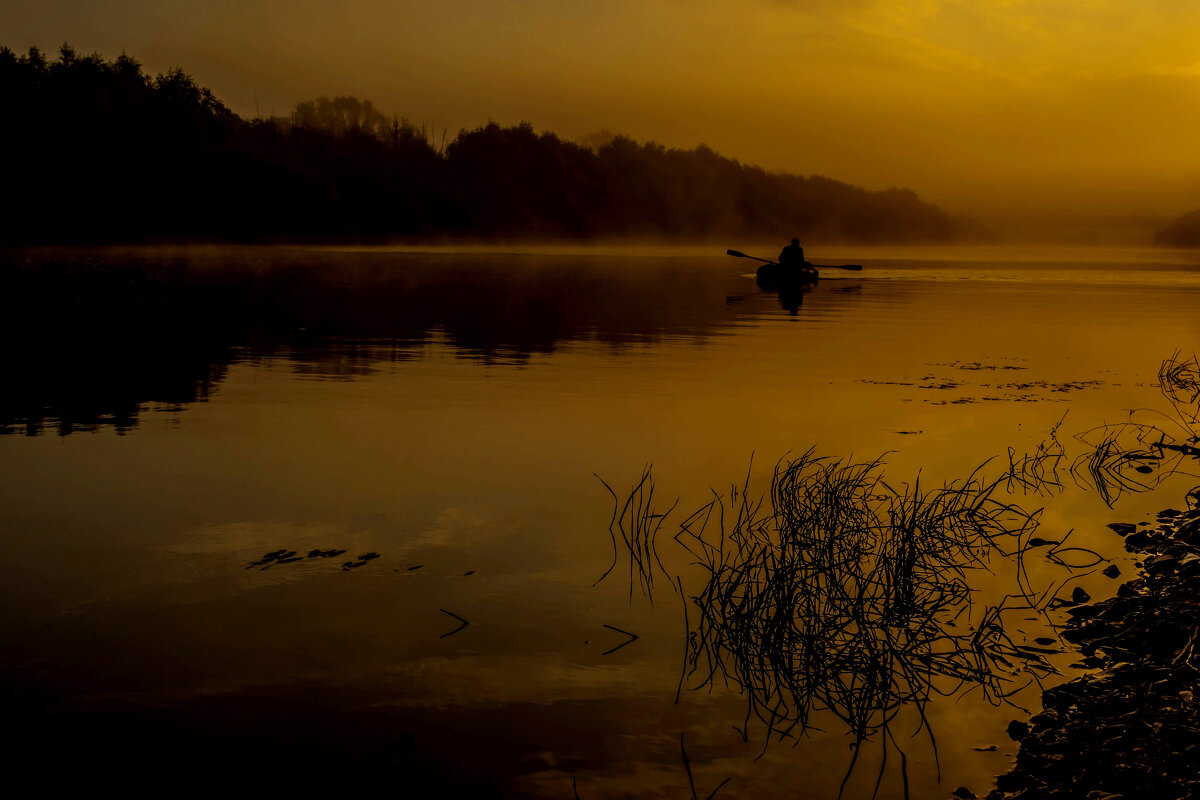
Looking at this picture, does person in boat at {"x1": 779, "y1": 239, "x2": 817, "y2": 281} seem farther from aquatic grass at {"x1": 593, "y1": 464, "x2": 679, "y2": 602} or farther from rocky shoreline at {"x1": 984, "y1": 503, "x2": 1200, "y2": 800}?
rocky shoreline at {"x1": 984, "y1": 503, "x2": 1200, "y2": 800}

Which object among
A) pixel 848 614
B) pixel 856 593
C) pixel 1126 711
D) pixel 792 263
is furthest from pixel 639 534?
pixel 792 263

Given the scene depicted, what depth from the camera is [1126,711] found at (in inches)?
252

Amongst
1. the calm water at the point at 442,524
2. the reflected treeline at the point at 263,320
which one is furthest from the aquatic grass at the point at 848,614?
the reflected treeline at the point at 263,320

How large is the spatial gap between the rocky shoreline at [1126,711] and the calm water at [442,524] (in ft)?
1.18

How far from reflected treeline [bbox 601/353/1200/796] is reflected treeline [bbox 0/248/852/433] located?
1058cm

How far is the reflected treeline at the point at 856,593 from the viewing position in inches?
291

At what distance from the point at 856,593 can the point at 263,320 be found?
2935cm

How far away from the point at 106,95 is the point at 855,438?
372 ft

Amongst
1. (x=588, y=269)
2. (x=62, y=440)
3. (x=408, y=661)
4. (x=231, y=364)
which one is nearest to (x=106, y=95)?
(x=588, y=269)

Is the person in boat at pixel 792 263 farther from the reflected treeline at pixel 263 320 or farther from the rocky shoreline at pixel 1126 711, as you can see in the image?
the rocky shoreline at pixel 1126 711

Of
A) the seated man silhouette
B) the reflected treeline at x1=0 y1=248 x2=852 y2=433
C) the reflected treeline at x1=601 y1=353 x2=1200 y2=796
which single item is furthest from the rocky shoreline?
the seated man silhouette

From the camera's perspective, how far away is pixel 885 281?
67.8 meters

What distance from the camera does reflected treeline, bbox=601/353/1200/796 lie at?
7.39 metres

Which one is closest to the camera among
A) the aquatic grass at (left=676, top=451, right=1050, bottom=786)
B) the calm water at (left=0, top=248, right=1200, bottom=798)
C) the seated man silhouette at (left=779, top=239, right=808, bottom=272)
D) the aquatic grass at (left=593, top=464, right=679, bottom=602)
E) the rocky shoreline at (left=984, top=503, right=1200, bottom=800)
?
the rocky shoreline at (left=984, top=503, right=1200, bottom=800)
